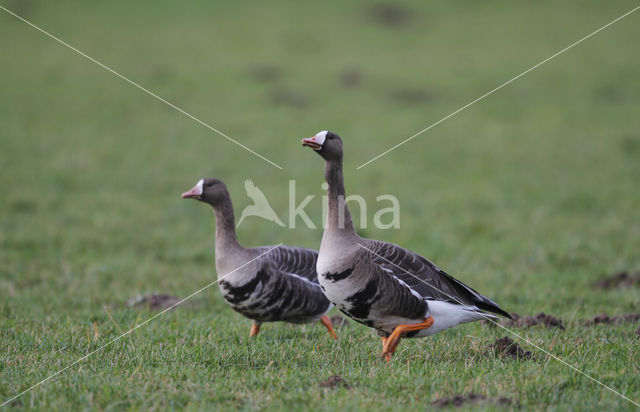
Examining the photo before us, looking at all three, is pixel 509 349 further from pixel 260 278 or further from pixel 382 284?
pixel 260 278

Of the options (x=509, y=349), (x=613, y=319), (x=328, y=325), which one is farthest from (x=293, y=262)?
(x=613, y=319)

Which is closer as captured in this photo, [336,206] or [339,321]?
[336,206]

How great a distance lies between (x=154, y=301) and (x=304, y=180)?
8937mm

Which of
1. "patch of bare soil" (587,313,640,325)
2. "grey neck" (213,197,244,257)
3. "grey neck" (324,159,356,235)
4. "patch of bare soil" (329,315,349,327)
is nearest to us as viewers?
"grey neck" (324,159,356,235)

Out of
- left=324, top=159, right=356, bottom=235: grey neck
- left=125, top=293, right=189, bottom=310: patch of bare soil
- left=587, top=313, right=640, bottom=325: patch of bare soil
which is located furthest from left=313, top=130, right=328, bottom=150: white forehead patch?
left=587, top=313, right=640, bottom=325: patch of bare soil

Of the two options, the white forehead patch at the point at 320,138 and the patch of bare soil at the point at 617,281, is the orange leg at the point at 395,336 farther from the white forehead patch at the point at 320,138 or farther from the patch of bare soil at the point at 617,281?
the patch of bare soil at the point at 617,281

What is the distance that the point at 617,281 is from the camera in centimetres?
1020

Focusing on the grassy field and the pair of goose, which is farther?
the pair of goose

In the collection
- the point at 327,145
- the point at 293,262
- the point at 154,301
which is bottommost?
the point at 154,301

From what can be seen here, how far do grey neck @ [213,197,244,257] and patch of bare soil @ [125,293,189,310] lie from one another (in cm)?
197

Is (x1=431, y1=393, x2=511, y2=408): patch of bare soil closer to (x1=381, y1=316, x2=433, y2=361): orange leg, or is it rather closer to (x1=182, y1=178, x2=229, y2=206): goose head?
(x1=381, y1=316, x2=433, y2=361): orange leg

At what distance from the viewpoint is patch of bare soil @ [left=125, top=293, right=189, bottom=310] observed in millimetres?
8898

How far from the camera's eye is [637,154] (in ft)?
64.2

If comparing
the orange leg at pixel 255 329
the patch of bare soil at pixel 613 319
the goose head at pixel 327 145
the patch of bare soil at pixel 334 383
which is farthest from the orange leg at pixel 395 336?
the patch of bare soil at pixel 613 319
